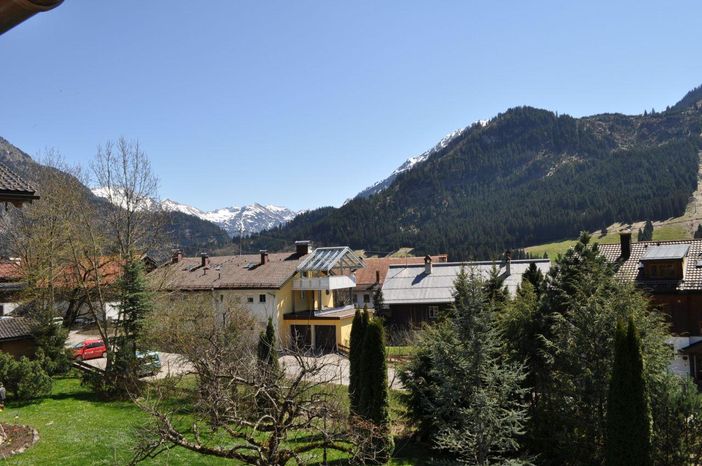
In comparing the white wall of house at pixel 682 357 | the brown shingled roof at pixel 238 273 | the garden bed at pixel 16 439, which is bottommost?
the white wall of house at pixel 682 357

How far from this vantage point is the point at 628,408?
45.8 feet

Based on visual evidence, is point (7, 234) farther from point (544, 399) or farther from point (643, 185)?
point (643, 185)

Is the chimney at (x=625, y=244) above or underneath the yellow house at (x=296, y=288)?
above

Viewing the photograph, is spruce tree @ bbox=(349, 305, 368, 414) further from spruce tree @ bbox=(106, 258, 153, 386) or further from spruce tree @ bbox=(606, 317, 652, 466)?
spruce tree @ bbox=(106, 258, 153, 386)

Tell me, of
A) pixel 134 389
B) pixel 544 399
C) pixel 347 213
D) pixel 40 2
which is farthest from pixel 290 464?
pixel 347 213

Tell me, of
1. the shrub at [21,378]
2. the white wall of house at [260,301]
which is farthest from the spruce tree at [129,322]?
the white wall of house at [260,301]

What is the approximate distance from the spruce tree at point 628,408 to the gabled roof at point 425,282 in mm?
28094

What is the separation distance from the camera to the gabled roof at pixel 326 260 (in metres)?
41.9

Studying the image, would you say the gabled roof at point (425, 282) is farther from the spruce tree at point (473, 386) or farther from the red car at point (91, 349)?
the spruce tree at point (473, 386)

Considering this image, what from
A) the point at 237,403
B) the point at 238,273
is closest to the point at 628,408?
the point at 237,403

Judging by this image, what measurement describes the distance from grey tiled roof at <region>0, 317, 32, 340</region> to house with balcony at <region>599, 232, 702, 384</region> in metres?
31.1

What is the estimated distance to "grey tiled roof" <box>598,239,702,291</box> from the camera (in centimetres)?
3062

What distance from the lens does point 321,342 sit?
40.4m

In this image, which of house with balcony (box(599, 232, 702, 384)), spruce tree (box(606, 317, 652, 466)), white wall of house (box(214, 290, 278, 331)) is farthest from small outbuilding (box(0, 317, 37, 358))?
house with balcony (box(599, 232, 702, 384))
